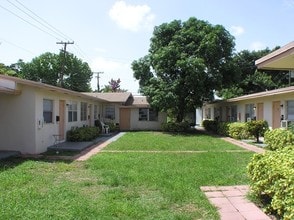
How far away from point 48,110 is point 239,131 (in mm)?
10955

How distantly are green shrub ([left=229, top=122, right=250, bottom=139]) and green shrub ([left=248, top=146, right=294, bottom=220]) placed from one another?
1390 centimetres

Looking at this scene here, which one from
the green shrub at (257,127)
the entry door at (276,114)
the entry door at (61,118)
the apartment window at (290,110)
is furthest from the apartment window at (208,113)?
the entry door at (61,118)

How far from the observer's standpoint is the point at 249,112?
934 inches

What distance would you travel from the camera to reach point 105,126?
88.3 ft

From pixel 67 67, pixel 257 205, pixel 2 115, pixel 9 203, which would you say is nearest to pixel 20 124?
pixel 2 115

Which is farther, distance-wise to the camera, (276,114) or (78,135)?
(276,114)

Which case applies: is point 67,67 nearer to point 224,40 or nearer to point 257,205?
point 224,40

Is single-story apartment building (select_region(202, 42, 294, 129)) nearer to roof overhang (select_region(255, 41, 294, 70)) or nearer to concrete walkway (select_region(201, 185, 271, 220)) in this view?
roof overhang (select_region(255, 41, 294, 70))

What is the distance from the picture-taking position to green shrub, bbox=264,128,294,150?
43.1 ft

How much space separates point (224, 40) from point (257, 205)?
74.7 ft

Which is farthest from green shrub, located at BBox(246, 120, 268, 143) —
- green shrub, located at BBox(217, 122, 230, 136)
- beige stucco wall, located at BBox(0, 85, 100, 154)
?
beige stucco wall, located at BBox(0, 85, 100, 154)

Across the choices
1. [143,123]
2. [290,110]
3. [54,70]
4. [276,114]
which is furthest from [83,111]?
[54,70]

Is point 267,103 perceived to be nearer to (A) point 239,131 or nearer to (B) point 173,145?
(A) point 239,131

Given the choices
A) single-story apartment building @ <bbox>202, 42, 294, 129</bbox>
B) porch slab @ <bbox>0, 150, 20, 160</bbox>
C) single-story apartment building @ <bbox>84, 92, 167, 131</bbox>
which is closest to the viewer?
porch slab @ <bbox>0, 150, 20, 160</bbox>
